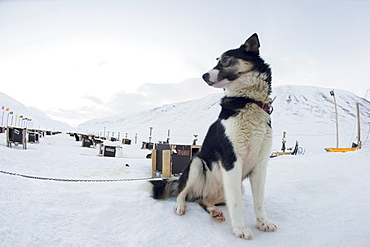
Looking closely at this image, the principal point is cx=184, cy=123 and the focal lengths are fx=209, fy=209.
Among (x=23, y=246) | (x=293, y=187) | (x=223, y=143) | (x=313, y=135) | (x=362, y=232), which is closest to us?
(x=23, y=246)

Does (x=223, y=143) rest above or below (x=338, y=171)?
above

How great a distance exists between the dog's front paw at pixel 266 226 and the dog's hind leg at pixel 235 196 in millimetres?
217

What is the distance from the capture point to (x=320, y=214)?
2168mm

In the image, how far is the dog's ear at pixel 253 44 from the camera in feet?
7.22

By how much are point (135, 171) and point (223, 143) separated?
22.2ft

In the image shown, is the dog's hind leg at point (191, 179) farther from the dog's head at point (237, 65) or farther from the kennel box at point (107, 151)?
the kennel box at point (107, 151)

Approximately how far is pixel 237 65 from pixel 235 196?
1.27 m

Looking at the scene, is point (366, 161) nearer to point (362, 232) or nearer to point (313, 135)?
point (362, 232)

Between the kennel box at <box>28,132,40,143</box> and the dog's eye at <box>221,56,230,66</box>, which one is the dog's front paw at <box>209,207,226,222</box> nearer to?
the dog's eye at <box>221,56,230,66</box>

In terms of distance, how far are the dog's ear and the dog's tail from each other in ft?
5.60

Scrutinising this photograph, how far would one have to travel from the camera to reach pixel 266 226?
1893 millimetres

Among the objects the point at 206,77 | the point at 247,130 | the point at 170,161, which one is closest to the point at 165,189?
the point at 247,130

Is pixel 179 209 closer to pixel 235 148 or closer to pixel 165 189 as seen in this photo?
pixel 165 189

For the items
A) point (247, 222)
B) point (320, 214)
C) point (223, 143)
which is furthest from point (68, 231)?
point (320, 214)
